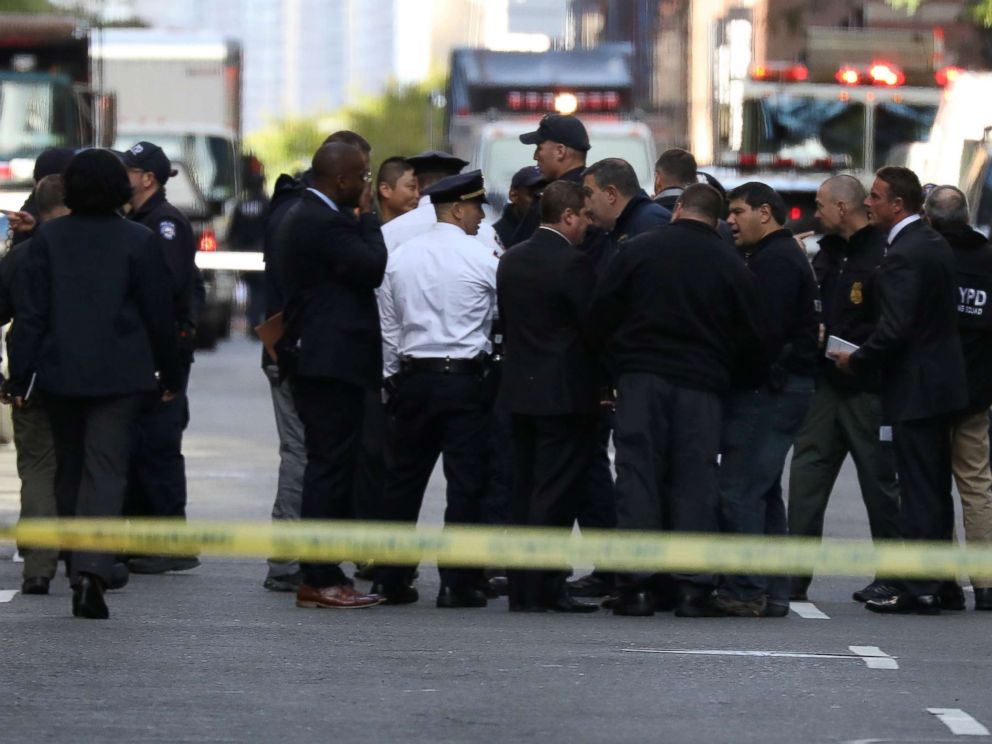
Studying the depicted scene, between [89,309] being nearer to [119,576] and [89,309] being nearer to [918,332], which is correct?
[119,576]

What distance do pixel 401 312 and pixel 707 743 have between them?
382cm

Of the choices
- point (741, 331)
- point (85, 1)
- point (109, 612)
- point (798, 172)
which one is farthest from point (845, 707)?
point (85, 1)

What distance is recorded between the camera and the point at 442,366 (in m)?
10.4

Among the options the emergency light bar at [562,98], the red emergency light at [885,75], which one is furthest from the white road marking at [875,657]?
the emergency light bar at [562,98]

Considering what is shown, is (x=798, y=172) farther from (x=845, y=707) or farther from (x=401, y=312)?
(x=845, y=707)

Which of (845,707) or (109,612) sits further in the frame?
(109,612)

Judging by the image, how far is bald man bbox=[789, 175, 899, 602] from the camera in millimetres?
10859

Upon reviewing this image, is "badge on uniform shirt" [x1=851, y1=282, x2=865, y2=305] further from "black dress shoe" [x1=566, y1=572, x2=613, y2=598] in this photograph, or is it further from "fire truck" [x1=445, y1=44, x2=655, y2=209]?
"fire truck" [x1=445, y1=44, x2=655, y2=209]

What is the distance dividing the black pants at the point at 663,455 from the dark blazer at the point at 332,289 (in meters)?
1.09

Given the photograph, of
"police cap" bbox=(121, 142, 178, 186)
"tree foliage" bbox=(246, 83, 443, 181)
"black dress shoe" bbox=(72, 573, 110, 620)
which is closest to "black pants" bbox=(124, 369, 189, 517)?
"police cap" bbox=(121, 142, 178, 186)

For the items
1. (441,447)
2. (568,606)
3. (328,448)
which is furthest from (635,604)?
(328,448)

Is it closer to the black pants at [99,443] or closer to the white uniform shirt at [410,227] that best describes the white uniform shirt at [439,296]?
the white uniform shirt at [410,227]

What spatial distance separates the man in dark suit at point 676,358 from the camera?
1008 cm

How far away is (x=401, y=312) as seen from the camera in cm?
1053
